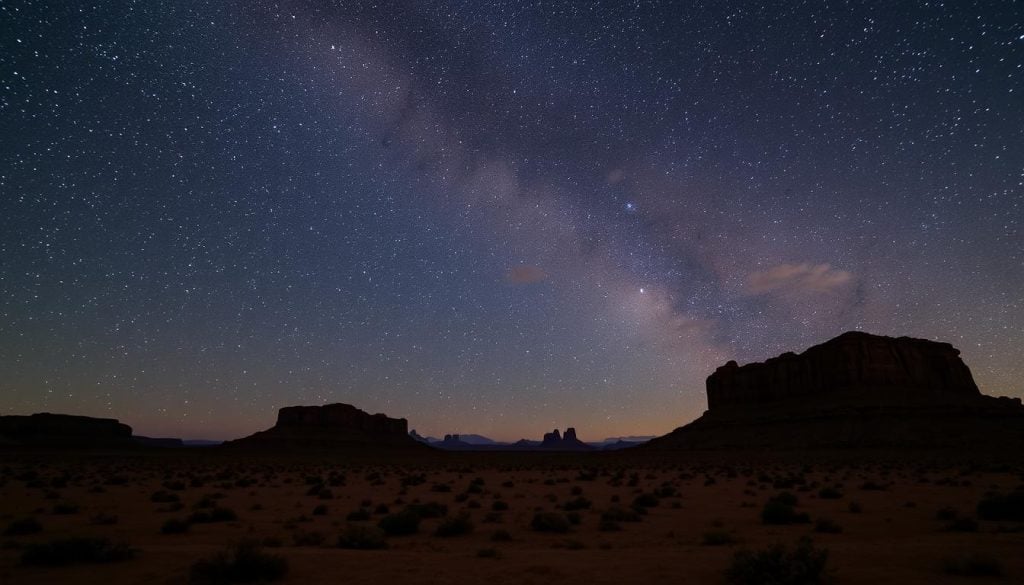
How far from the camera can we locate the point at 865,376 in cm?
9825

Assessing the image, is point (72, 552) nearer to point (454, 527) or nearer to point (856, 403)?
point (454, 527)

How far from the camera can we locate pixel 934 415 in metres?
77.9

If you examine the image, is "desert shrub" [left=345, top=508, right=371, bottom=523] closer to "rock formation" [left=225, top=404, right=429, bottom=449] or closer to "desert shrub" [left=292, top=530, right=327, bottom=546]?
"desert shrub" [left=292, top=530, right=327, bottom=546]

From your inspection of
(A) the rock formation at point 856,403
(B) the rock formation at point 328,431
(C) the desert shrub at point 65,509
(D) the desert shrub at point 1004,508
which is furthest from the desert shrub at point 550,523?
(B) the rock formation at point 328,431

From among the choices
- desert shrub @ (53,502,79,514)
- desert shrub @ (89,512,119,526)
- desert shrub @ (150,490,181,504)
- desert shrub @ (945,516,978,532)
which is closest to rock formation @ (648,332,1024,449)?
desert shrub @ (945,516,978,532)

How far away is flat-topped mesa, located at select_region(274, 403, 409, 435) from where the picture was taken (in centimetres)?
16200

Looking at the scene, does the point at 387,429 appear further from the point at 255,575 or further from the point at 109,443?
the point at 255,575

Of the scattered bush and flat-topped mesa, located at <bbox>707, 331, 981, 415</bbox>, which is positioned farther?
flat-topped mesa, located at <bbox>707, 331, 981, 415</bbox>

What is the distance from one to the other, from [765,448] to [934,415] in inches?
1016

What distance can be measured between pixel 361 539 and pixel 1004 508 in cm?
1779

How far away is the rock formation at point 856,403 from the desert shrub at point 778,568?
77577 mm

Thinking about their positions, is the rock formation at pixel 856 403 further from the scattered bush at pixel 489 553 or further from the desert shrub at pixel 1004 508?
the scattered bush at pixel 489 553

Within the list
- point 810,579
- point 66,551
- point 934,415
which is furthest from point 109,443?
point 934,415

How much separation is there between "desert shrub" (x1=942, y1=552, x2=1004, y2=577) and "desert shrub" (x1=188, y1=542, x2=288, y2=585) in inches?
436
